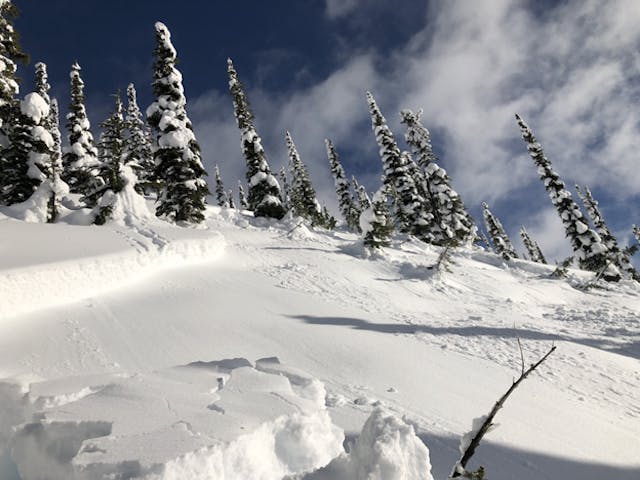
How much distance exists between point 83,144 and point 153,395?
1239 inches

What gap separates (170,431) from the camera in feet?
11.3

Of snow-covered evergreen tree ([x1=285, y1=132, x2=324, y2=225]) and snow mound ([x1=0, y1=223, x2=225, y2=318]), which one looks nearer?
snow mound ([x1=0, y1=223, x2=225, y2=318])

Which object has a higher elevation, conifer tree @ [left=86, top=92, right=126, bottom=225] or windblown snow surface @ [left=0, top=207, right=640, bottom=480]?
conifer tree @ [left=86, top=92, right=126, bottom=225]

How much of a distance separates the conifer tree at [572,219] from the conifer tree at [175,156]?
25706mm

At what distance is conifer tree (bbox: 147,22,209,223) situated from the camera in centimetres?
1944

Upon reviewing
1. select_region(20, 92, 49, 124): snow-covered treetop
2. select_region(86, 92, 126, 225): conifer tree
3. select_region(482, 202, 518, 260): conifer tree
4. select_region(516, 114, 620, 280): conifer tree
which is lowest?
select_region(86, 92, 126, 225): conifer tree

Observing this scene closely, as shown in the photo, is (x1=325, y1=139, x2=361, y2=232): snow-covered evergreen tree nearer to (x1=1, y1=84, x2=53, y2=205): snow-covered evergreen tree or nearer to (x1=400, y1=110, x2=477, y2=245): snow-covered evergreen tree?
(x1=400, y1=110, x2=477, y2=245): snow-covered evergreen tree

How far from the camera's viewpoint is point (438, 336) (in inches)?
402

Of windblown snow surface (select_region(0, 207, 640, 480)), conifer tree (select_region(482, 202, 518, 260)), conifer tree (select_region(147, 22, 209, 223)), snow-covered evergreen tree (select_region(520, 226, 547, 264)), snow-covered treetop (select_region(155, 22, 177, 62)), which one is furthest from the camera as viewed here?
snow-covered evergreen tree (select_region(520, 226, 547, 264))

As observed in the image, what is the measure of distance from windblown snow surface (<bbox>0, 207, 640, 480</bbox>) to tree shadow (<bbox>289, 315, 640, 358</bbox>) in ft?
0.24

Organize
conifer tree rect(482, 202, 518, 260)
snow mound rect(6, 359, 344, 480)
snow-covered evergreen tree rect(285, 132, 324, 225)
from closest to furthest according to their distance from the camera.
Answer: snow mound rect(6, 359, 344, 480) → snow-covered evergreen tree rect(285, 132, 324, 225) → conifer tree rect(482, 202, 518, 260)

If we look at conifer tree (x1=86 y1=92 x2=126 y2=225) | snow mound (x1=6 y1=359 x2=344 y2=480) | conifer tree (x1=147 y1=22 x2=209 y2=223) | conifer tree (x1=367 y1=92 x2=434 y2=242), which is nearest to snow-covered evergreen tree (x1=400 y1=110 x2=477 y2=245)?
conifer tree (x1=367 y1=92 x2=434 y2=242)

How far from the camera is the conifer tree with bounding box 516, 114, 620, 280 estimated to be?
90.6 ft

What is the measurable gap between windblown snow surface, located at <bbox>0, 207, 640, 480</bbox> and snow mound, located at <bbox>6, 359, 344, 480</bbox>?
17 mm
